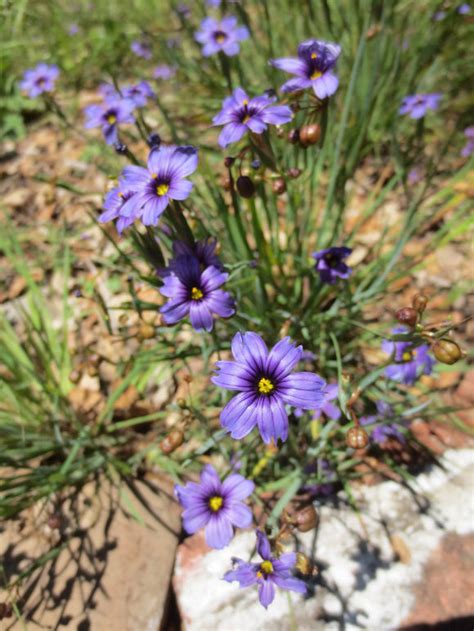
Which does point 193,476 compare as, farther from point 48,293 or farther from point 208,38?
point 208,38

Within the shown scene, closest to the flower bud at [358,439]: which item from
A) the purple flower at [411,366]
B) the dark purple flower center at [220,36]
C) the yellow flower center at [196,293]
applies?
the purple flower at [411,366]

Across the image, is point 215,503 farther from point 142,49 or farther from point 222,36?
point 142,49

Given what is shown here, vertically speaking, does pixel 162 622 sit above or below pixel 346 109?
below

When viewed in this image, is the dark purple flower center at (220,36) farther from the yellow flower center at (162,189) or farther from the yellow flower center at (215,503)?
the yellow flower center at (215,503)

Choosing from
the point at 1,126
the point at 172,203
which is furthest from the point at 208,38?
the point at 1,126

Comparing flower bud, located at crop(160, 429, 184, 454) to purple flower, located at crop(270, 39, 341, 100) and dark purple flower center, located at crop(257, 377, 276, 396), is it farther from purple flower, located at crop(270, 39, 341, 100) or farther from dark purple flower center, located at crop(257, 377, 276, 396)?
purple flower, located at crop(270, 39, 341, 100)

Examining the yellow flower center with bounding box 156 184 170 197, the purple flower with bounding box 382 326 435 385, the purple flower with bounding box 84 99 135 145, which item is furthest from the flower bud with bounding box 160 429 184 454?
the purple flower with bounding box 84 99 135 145
